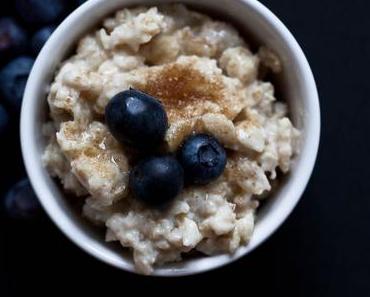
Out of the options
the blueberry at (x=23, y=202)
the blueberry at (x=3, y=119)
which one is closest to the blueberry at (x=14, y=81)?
the blueberry at (x=3, y=119)

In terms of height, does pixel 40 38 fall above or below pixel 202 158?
below

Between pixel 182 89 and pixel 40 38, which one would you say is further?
pixel 40 38

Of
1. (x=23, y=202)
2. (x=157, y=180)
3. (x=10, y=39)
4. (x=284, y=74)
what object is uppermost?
(x=284, y=74)

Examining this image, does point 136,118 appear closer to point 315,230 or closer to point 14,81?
point 14,81

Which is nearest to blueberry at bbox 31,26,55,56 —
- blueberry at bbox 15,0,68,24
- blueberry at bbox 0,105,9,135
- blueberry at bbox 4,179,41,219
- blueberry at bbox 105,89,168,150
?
blueberry at bbox 15,0,68,24

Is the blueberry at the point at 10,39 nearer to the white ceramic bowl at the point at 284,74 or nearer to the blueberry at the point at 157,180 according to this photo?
the white ceramic bowl at the point at 284,74

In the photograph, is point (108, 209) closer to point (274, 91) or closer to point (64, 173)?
point (64, 173)

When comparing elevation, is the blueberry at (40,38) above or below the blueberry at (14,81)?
above

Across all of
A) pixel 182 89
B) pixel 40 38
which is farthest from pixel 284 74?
pixel 40 38
